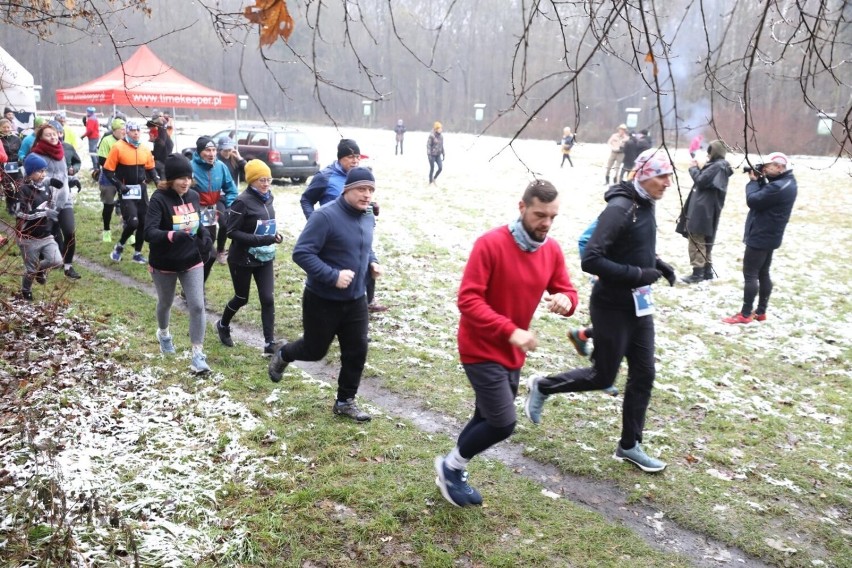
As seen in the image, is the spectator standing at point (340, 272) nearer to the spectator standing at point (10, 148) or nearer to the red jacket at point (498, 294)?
the red jacket at point (498, 294)

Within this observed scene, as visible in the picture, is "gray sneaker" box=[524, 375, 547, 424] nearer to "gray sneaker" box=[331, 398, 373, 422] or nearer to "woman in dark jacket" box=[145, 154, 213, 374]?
"gray sneaker" box=[331, 398, 373, 422]

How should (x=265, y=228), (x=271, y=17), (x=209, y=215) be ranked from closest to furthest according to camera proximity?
(x=271, y=17), (x=265, y=228), (x=209, y=215)

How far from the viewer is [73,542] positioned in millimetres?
3195

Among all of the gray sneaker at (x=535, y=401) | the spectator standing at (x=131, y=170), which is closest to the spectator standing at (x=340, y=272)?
the gray sneaker at (x=535, y=401)

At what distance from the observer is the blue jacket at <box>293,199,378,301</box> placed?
4.45 m

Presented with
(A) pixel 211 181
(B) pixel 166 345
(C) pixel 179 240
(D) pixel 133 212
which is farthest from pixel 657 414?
(D) pixel 133 212

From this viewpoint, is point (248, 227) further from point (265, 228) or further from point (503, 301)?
point (503, 301)

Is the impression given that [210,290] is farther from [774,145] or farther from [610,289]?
[774,145]

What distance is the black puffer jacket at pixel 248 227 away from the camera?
5867mm

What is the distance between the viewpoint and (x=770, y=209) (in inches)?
301

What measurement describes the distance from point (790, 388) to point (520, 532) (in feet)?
12.7

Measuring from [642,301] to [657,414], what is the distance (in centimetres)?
169

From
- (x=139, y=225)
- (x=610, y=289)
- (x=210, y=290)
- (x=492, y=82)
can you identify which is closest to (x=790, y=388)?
(x=610, y=289)

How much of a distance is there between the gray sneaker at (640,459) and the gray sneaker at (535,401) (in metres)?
0.63
